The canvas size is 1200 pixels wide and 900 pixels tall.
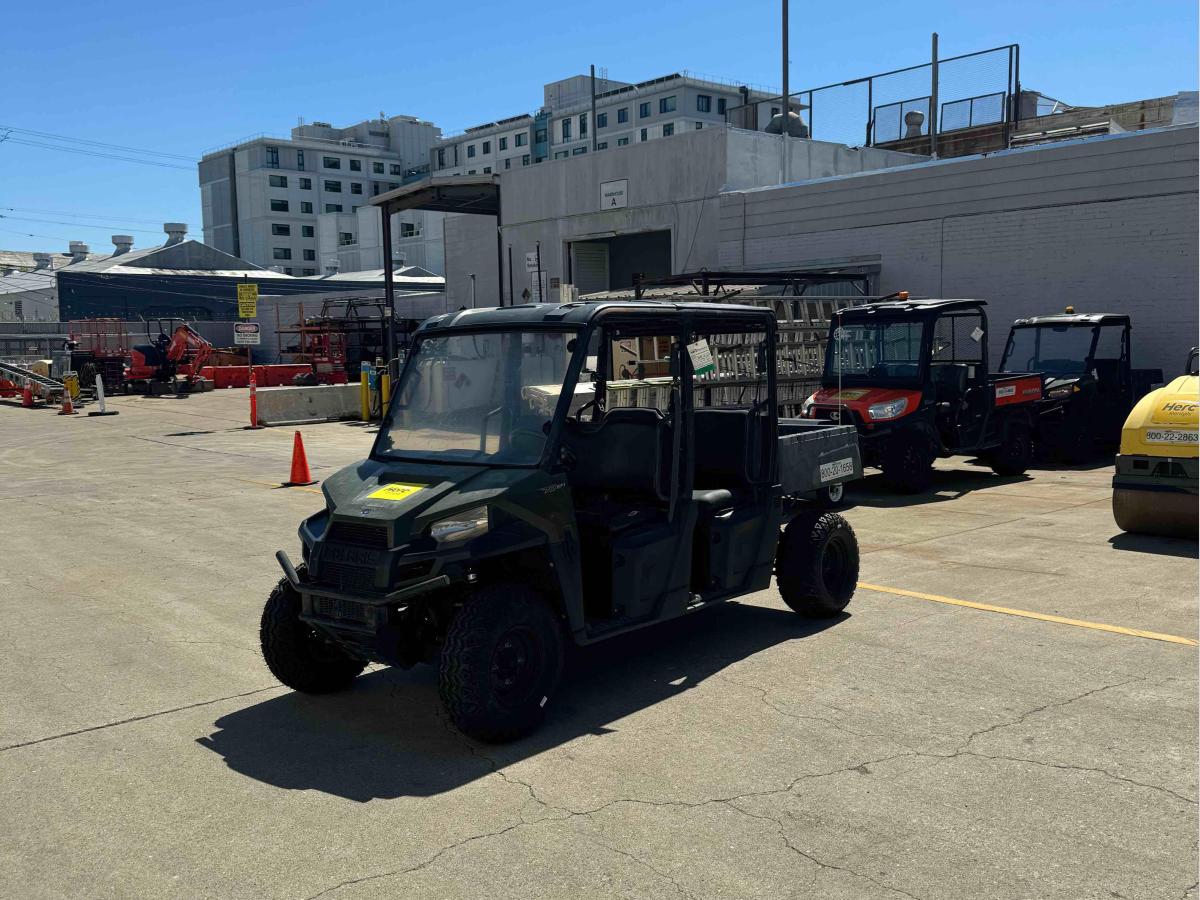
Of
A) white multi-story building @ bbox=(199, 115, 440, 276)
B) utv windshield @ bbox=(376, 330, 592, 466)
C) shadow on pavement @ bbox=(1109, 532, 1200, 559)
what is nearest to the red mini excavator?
shadow on pavement @ bbox=(1109, 532, 1200, 559)

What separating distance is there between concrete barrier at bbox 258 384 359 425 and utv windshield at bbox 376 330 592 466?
19.3 m

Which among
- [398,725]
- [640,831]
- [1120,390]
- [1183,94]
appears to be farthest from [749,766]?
[1183,94]

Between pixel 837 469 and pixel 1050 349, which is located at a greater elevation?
pixel 1050 349

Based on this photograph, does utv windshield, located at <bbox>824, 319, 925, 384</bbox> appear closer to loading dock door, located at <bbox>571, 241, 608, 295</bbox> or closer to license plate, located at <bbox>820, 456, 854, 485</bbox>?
license plate, located at <bbox>820, 456, 854, 485</bbox>

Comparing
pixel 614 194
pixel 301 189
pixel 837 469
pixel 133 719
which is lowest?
pixel 133 719

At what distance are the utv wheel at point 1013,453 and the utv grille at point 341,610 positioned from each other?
11370mm

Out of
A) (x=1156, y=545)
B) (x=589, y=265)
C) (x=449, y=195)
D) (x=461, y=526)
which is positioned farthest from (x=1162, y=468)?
(x=449, y=195)

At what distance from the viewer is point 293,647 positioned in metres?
5.88

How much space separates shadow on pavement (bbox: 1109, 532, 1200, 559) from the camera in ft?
30.9

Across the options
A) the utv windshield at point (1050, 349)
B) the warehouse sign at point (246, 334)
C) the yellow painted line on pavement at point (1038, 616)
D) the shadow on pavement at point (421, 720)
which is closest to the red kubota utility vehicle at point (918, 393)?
the utv windshield at point (1050, 349)

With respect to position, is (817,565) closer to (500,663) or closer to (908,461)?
(500,663)

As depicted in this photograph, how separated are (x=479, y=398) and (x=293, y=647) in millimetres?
1734

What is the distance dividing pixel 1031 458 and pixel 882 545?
255 inches

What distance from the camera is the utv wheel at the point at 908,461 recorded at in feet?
42.6
